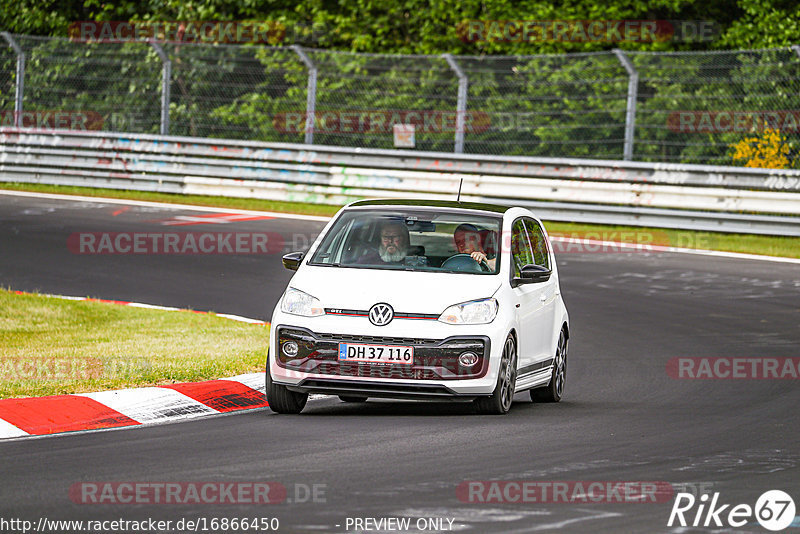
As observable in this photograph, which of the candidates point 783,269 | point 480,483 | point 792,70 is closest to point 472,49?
point 792,70

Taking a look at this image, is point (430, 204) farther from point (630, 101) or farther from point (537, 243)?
point (630, 101)

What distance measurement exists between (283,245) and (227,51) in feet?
33.7

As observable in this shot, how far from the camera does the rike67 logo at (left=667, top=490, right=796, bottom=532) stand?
21.0 ft

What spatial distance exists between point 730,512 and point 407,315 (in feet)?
10.5

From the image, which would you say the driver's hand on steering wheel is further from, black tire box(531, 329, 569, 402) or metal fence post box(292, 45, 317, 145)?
metal fence post box(292, 45, 317, 145)

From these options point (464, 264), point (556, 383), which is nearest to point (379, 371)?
point (464, 264)

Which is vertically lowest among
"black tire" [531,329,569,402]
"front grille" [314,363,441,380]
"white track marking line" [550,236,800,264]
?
"white track marking line" [550,236,800,264]

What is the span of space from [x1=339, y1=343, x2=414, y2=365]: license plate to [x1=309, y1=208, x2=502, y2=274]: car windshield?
2.81 feet

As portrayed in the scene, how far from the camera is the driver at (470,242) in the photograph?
10.3m

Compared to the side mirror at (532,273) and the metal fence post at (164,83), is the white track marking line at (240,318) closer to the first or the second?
the side mirror at (532,273)

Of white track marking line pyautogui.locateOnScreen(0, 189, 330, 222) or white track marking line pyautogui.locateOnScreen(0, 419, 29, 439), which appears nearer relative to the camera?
white track marking line pyautogui.locateOnScreen(0, 419, 29, 439)

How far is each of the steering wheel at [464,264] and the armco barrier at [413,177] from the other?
1233cm

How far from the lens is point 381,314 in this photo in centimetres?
934

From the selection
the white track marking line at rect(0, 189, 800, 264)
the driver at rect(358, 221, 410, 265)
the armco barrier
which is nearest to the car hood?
the driver at rect(358, 221, 410, 265)
